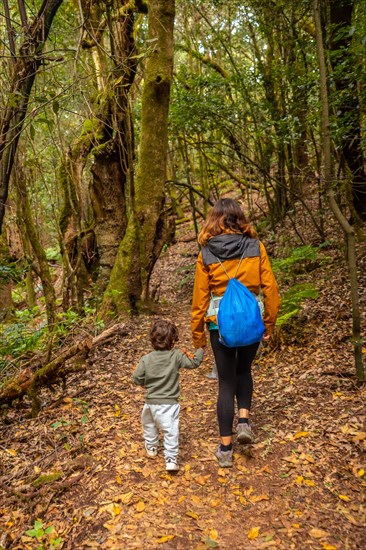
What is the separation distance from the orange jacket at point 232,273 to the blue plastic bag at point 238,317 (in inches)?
4.4

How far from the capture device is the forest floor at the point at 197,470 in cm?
285

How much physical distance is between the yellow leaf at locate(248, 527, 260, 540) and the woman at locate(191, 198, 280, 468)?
67 centimetres

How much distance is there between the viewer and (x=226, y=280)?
11.0 ft

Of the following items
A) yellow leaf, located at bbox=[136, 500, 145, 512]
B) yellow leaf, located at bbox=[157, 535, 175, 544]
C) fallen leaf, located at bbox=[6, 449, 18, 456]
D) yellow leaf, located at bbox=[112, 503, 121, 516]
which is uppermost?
fallen leaf, located at bbox=[6, 449, 18, 456]

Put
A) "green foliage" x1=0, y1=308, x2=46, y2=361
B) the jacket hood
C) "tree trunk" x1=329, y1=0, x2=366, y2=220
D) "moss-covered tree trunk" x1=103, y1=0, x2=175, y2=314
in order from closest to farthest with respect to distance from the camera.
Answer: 1. the jacket hood
2. "tree trunk" x1=329, y1=0, x2=366, y2=220
3. "green foliage" x1=0, y1=308, x2=46, y2=361
4. "moss-covered tree trunk" x1=103, y1=0, x2=175, y2=314

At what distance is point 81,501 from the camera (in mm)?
3236

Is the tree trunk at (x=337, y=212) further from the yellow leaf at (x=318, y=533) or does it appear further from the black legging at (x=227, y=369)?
the yellow leaf at (x=318, y=533)

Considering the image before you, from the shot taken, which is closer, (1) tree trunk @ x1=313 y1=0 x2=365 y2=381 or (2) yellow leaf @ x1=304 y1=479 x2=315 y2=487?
(2) yellow leaf @ x1=304 y1=479 x2=315 y2=487

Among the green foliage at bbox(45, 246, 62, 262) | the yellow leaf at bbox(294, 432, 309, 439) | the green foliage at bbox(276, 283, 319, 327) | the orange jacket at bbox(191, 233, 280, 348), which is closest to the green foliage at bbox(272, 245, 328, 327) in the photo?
the green foliage at bbox(276, 283, 319, 327)

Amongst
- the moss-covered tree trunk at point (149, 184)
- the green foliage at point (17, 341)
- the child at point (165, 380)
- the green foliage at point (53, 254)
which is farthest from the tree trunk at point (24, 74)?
the green foliage at point (53, 254)

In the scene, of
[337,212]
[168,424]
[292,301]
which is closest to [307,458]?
[168,424]

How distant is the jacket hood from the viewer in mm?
3322

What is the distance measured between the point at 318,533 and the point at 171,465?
1.23m

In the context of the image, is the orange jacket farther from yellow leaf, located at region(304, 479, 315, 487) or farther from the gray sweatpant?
yellow leaf, located at region(304, 479, 315, 487)
